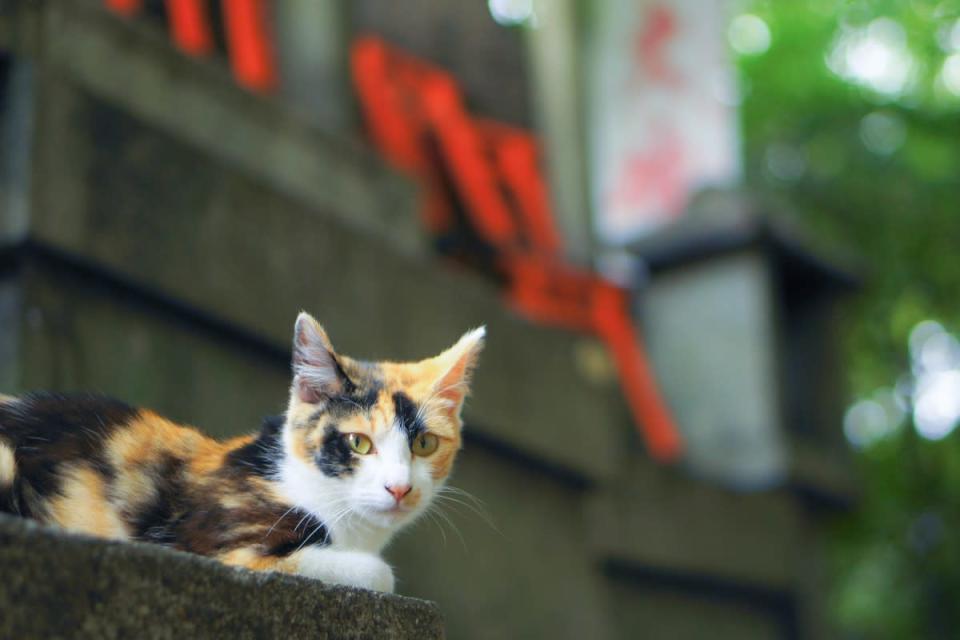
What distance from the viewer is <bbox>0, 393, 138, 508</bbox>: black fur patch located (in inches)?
104

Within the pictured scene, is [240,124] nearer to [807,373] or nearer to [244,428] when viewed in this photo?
[244,428]

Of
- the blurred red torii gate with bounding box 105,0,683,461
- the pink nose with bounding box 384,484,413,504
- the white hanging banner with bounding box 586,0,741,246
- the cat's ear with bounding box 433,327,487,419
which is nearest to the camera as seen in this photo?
the pink nose with bounding box 384,484,413,504

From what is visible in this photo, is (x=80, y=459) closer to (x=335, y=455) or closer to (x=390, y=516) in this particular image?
(x=335, y=455)

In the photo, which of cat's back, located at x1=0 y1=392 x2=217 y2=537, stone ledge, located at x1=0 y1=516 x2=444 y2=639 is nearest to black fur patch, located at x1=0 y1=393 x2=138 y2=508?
cat's back, located at x1=0 y1=392 x2=217 y2=537

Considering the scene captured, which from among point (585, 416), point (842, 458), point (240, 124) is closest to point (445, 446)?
point (240, 124)

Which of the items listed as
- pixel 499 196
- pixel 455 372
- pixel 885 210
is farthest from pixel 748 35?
pixel 455 372

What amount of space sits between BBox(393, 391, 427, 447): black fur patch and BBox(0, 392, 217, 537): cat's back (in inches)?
21.2

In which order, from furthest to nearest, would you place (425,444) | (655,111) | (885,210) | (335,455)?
(885,210) → (655,111) → (425,444) → (335,455)

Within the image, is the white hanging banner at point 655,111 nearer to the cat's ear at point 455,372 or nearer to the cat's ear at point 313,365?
the cat's ear at point 455,372

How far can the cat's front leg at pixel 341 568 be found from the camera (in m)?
2.73

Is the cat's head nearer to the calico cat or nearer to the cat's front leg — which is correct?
the calico cat

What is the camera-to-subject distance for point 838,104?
1822 centimetres

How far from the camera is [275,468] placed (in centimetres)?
299

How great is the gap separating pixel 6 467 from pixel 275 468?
701 mm
